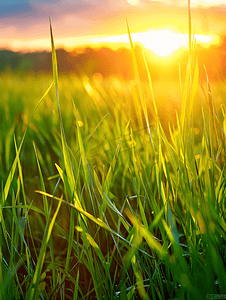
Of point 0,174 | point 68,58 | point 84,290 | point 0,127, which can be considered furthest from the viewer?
point 68,58

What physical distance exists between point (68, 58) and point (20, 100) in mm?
6566

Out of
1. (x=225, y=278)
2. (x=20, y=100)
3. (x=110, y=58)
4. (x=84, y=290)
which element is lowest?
(x=84, y=290)

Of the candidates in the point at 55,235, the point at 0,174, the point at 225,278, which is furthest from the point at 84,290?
the point at 0,174

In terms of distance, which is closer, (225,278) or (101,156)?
(225,278)

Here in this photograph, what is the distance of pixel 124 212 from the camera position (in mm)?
689

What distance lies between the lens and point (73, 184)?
0.43 m

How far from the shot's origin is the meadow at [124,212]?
1.16ft

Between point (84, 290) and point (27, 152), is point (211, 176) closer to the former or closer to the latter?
point (84, 290)

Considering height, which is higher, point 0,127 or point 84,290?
point 0,127

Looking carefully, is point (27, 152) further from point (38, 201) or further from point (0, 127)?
point (38, 201)

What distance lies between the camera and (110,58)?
7.52 m

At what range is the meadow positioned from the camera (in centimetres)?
35

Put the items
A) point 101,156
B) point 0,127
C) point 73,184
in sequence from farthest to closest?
point 0,127 < point 101,156 < point 73,184

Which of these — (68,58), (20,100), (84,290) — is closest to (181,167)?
(84,290)
